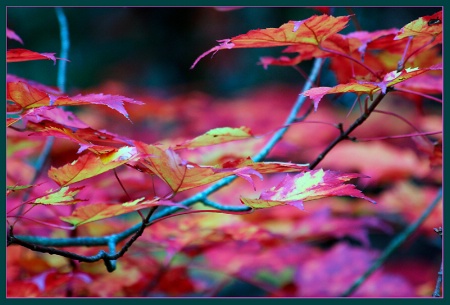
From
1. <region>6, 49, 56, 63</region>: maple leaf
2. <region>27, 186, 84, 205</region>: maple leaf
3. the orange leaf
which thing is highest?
<region>6, 49, 56, 63</region>: maple leaf

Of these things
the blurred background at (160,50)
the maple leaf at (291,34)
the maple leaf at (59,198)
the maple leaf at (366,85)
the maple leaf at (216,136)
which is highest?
the maple leaf at (291,34)

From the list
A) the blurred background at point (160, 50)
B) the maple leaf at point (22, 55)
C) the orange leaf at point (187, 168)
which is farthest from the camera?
the blurred background at point (160, 50)

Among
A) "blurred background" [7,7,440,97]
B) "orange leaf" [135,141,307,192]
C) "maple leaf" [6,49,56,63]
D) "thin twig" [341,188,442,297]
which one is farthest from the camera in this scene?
"blurred background" [7,7,440,97]

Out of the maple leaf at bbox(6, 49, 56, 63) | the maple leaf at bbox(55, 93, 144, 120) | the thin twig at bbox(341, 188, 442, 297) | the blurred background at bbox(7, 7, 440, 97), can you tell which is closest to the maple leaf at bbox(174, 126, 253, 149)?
the maple leaf at bbox(55, 93, 144, 120)

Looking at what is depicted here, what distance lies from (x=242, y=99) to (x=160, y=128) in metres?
0.39

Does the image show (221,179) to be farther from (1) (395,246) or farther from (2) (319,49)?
(1) (395,246)

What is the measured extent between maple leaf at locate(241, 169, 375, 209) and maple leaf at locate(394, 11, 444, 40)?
188mm

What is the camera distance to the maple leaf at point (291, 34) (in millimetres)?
624

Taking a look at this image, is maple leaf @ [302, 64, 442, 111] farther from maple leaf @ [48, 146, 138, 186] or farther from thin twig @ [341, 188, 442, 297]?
thin twig @ [341, 188, 442, 297]

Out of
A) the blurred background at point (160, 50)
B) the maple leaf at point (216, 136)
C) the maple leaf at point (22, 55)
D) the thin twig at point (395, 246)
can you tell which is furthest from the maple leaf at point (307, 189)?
the blurred background at point (160, 50)

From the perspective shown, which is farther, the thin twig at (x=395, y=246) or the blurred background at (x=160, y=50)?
the blurred background at (x=160, y=50)

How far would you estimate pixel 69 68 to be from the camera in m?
2.75

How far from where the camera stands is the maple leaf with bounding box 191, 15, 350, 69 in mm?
624

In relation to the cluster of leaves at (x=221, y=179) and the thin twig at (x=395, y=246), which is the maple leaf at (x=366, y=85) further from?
the thin twig at (x=395, y=246)
